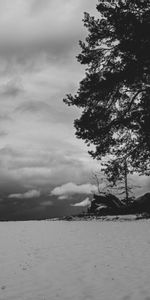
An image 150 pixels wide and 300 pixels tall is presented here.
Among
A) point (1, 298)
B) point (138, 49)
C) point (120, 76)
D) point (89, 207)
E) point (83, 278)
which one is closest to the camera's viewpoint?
point (1, 298)

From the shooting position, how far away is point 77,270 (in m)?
10.6

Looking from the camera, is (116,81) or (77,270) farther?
A: (116,81)

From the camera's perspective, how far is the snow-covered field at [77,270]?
8.10 m

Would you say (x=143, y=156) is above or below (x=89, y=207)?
above

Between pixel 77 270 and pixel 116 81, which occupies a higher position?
pixel 116 81

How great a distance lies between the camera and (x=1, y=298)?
8008mm

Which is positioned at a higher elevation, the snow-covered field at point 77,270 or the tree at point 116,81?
the tree at point 116,81

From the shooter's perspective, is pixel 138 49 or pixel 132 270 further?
pixel 138 49

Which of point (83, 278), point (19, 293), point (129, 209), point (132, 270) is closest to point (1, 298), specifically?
point (19, 293)

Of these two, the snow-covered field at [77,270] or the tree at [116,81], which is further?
the tree at [116,81]

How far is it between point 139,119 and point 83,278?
12444 mm

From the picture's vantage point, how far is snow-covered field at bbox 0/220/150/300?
8.10m

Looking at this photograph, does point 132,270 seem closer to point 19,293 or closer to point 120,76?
point 19,293

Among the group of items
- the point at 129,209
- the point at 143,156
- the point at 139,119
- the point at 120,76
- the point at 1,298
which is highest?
the point at 120,76
